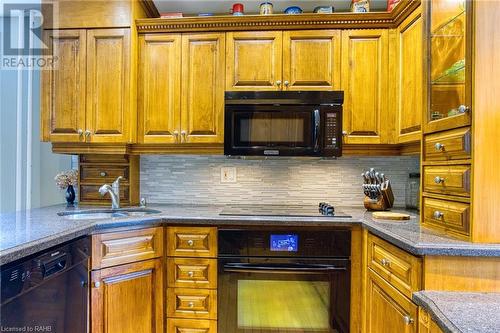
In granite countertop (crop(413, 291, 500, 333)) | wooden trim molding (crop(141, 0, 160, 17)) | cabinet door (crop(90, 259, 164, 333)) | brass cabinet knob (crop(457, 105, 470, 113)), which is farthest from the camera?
wooden trim molding (crop(141, 0, 160, 17))

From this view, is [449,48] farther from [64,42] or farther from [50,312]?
[64,42]

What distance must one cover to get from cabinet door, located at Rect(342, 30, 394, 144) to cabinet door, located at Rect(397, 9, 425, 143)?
4.7 inches

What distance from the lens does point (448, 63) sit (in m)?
1.32

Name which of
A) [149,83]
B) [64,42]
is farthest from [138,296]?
[64,42]

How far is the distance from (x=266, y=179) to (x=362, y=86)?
0.94 meters

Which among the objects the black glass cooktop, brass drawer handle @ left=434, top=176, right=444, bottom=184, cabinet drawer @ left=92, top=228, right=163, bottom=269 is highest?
brass drawer handle @ left=434, top=176, right=444, bottom=184

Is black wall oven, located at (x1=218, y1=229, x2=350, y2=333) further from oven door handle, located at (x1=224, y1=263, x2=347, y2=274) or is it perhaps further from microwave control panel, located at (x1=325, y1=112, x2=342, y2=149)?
microwave control panel, located at (x1=325, y1=112, x2=342, y2=149)

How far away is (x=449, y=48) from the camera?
1.31 metres

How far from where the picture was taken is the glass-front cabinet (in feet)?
3.70

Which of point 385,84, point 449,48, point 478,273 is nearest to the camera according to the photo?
point 478,273

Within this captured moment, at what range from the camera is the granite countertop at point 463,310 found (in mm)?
725

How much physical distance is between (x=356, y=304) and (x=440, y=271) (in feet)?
2.36

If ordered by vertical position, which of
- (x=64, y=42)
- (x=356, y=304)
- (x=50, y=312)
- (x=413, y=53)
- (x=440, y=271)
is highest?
(x=64, y=42)

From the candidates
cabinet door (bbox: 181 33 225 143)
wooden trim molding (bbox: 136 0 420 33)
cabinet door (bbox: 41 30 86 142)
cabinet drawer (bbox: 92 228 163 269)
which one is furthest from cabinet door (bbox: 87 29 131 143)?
cabinet drawer (bbox: 92 228 163 269)
